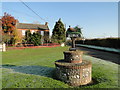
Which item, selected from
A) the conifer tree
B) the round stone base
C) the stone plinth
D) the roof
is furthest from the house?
the round stone base

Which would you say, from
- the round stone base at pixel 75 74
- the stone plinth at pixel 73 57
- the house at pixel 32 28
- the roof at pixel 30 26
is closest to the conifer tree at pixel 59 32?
the house at pixel 32 28

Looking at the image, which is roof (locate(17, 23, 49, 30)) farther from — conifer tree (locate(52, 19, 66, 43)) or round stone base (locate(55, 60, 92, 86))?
round stone base (locate(55, 60, 92, 86))

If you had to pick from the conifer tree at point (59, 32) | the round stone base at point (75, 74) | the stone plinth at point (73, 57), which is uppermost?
the conifer tree at point (59, 32)

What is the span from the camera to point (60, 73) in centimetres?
471

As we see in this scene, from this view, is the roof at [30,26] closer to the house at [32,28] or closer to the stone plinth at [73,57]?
the house at [32,28]

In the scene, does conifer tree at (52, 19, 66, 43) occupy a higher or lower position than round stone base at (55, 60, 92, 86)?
higher

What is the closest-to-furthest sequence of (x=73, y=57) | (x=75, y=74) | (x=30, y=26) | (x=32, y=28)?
(x=75, y=74) < (x=73, y=57) < (x=32, y=28) < (x=30, y=26)

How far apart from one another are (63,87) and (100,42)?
2173cm

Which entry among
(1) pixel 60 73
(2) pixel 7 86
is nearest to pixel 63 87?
(1) pixel 60 73

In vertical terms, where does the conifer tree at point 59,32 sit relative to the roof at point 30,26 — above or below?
below

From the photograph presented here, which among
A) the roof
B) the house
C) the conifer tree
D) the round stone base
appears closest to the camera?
the round stone base

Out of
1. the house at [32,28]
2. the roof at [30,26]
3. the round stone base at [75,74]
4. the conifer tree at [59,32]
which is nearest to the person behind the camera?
the round stone base at [75,74]

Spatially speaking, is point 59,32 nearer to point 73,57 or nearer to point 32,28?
point 32,28

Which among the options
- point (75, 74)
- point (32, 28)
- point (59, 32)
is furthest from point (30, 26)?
point (75, 74)
